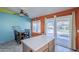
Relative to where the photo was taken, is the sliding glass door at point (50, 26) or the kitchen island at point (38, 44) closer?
the kitchen island at point (38, 44)

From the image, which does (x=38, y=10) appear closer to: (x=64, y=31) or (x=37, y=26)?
(x=37, y=26)

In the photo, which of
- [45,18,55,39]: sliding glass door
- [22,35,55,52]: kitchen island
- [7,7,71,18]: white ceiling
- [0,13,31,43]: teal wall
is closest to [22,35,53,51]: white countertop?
[22,35,55,52]: kitchen island

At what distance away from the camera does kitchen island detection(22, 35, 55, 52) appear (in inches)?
51.9

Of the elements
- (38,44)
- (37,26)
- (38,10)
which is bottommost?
(38,44)

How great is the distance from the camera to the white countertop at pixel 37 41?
1.34 metres

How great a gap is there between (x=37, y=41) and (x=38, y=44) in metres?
0.10

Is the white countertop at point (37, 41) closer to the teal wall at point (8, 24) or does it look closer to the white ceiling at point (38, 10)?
the teal wall at point (8, 24)

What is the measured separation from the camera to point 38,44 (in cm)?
144

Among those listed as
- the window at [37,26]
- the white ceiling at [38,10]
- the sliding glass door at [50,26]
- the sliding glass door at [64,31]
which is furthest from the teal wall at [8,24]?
the sliding glass door at [64,31]

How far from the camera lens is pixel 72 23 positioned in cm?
146

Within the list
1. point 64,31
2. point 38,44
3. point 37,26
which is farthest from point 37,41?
point 64,31
